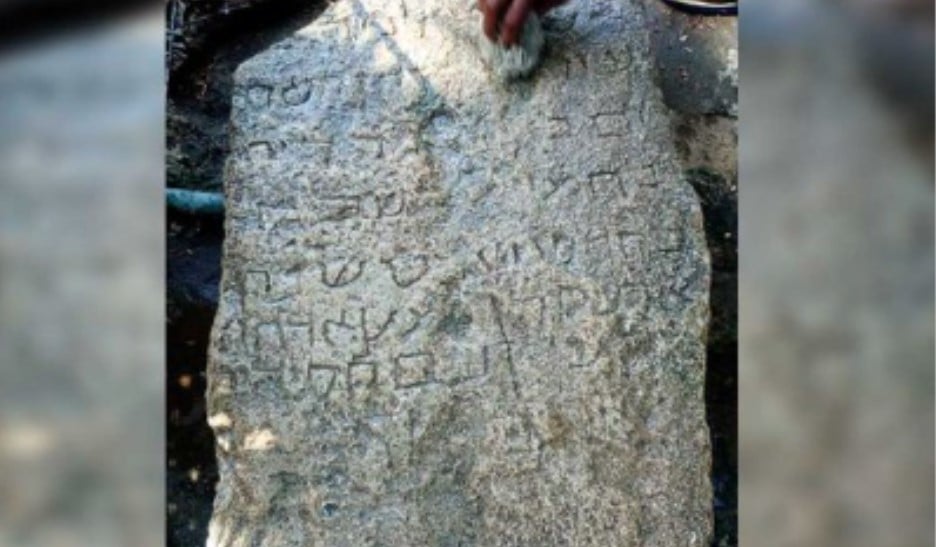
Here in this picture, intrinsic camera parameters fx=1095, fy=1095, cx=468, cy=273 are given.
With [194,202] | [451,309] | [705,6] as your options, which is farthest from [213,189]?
[705,6]

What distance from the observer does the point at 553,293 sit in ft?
3.93

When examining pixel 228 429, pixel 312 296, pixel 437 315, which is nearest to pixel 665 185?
pixel 437 315

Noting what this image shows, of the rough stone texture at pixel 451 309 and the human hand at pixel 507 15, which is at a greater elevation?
the human hand at pixel 507 15

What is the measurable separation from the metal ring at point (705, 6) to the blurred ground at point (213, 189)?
83 millimetres

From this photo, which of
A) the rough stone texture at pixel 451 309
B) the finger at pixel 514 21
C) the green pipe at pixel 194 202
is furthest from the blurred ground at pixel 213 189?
the finger at pixel 514 21

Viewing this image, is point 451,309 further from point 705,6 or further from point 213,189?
point 705,6

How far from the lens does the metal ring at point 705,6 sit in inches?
60.1

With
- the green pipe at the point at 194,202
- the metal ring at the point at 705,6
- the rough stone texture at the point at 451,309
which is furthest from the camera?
the metal ring at the point at 705,6

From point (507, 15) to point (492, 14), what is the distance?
0.06 feet

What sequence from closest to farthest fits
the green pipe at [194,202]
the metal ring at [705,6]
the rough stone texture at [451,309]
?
the rough stone texture at [451,309]
the green pipe at [194,202]
the metal ring at [705,6]

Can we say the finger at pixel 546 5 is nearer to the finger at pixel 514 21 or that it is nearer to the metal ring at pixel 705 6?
the finger at pixel 514 21

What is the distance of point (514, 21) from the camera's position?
120 cm


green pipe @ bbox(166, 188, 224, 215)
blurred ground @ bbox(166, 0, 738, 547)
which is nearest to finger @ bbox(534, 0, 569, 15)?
blurred ground @ bbox(166, 0, 738, 547)

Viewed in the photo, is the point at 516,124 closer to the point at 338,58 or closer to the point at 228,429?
the point at 338,58
